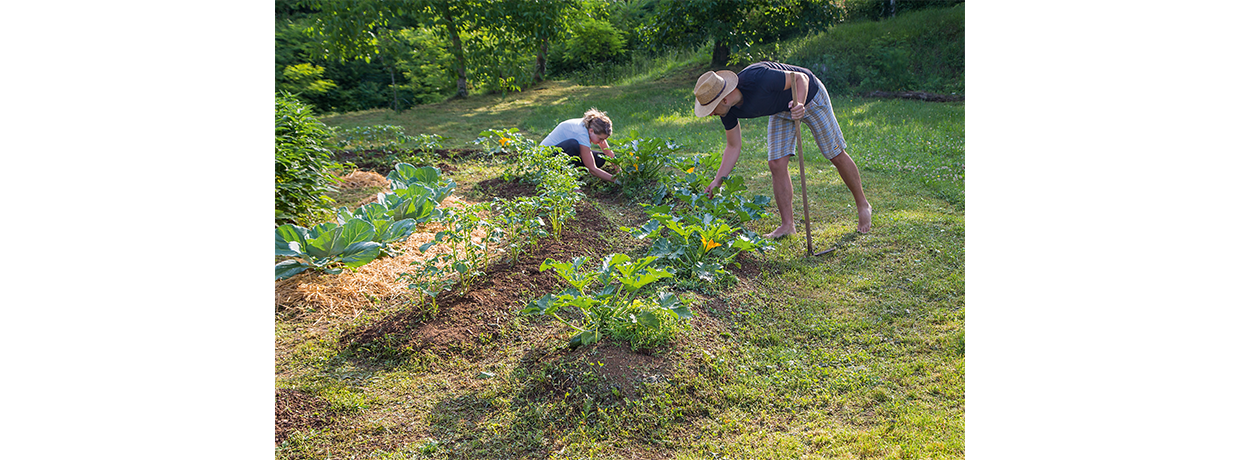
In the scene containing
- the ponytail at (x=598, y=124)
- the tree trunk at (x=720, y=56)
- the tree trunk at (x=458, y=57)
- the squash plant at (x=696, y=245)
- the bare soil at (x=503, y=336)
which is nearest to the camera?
the bare soil at (x=503, y=336)

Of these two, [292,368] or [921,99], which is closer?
[292,368]

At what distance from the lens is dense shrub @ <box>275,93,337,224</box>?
418 cm

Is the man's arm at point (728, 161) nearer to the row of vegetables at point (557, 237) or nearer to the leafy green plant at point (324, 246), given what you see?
the row of vegetables at point (557, 237)

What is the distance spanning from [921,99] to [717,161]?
7.88m

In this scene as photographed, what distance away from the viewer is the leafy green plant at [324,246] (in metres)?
3.42

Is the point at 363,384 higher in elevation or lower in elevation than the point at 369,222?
lower

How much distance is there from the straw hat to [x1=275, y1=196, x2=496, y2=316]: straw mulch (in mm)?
1706

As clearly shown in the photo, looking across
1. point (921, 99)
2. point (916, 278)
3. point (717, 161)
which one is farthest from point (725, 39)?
point (916, 278)

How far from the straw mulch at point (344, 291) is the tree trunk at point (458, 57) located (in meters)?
8.69

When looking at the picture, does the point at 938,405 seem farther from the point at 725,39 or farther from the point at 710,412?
the point at 725,39

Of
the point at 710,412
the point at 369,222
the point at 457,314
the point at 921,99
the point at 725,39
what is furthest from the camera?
the point at 725,39

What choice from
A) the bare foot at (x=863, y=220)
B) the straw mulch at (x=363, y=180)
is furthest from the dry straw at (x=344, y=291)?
the bare foot at (x=863, y=220)

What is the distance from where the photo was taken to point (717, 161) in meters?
4.97

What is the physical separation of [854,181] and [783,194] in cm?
50
